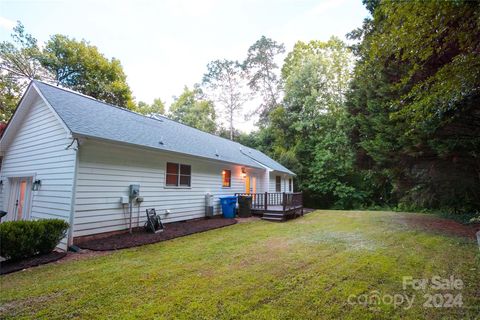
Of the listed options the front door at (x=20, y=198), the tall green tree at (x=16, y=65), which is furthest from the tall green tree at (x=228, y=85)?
the front door at (x=20, y=198)

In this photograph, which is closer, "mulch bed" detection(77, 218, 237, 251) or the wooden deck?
"mulch bed" detection(77, 218, 237, 251)

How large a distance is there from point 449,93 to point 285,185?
596 inches

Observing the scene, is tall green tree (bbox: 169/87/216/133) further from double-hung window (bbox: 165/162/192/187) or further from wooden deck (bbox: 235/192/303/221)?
double-hung window (bbox: 165/162/192/187)

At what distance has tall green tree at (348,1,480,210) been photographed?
3088mm

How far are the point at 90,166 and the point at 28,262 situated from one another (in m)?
2.45

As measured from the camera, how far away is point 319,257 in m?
4.54

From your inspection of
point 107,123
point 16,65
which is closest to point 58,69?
point 16,65

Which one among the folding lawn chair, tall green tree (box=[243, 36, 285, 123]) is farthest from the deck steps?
tall green tree (box=[243, 36, 285, 123])

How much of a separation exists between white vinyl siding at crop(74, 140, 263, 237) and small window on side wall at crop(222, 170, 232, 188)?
1806mm

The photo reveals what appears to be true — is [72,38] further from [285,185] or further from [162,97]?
[285,185]

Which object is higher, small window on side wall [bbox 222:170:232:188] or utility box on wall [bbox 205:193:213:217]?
small window on side wall [bbox 222:170:232:188]

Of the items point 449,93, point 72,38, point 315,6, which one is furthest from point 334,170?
point 72,38

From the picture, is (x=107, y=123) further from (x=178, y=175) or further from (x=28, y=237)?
(x=28, y=237)

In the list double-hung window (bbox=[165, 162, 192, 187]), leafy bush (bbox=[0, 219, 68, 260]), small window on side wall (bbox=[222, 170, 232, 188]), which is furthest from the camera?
small window on side wall (bbox=[222, 170, 232, 188])
